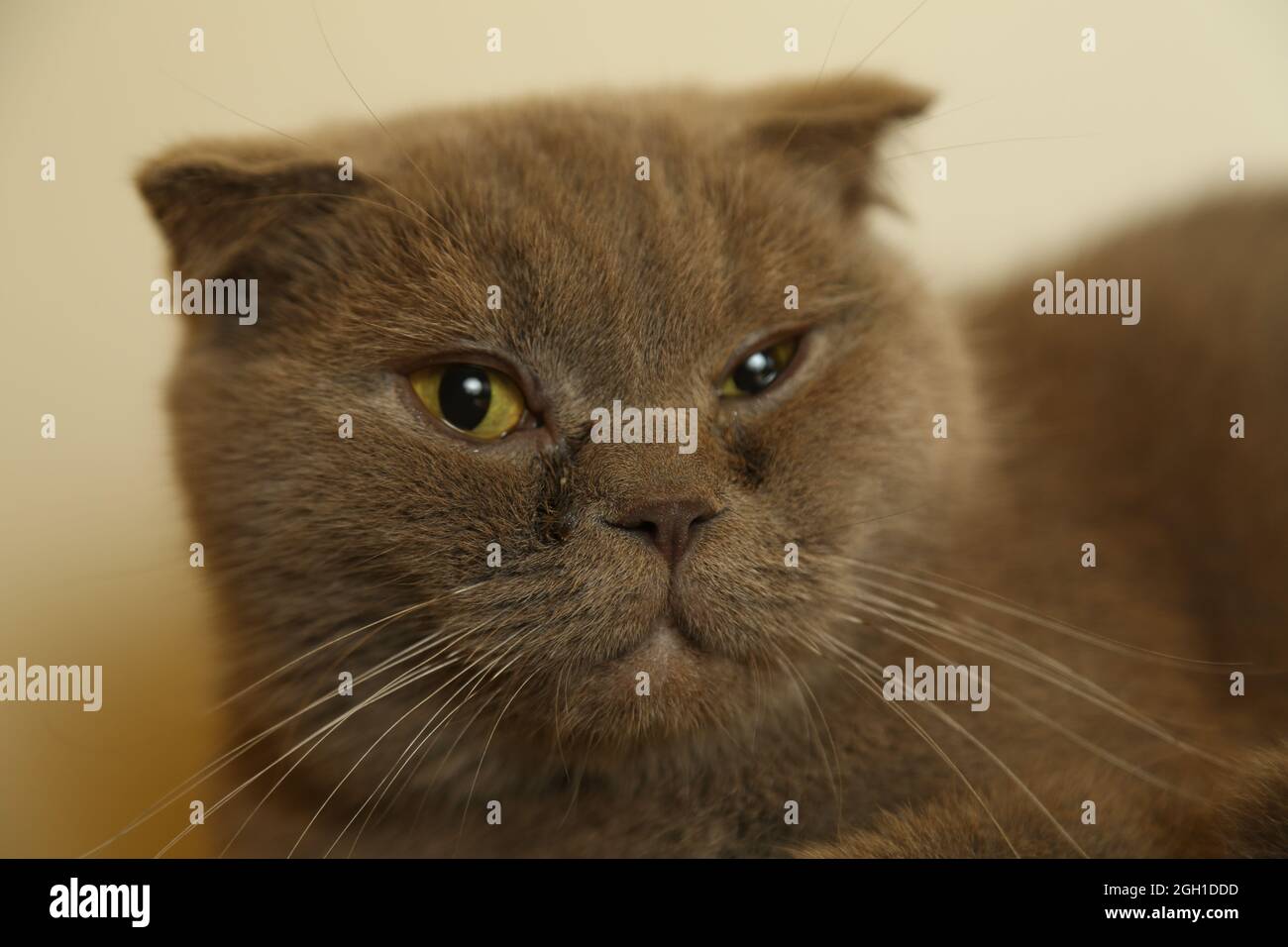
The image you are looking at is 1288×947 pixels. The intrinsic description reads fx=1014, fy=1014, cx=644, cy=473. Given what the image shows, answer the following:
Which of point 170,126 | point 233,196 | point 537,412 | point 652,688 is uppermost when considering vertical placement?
point 170,126

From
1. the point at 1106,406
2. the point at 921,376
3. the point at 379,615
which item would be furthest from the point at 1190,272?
the point at 379,615

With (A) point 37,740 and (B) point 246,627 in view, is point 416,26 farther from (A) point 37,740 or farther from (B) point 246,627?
(A) point 37,740

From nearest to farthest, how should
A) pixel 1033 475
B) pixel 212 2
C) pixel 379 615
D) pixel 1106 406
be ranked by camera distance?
pixel 379 615 → pixel 212 2 → pixel 1033 475 → pixel 1106 406

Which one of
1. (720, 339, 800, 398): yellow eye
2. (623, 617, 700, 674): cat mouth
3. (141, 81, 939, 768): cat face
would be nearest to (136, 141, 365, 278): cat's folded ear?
(141, 81, 939, 768): cat face

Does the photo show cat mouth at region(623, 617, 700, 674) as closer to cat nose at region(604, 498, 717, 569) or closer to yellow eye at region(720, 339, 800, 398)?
cat nose at region(604, 498, 717, 569)

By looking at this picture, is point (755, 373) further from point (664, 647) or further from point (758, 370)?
point (664, 647)

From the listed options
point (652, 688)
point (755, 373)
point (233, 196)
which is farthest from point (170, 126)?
point (652, 688)

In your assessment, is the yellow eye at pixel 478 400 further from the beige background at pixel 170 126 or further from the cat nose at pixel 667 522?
the beige background at pixel 170 126
